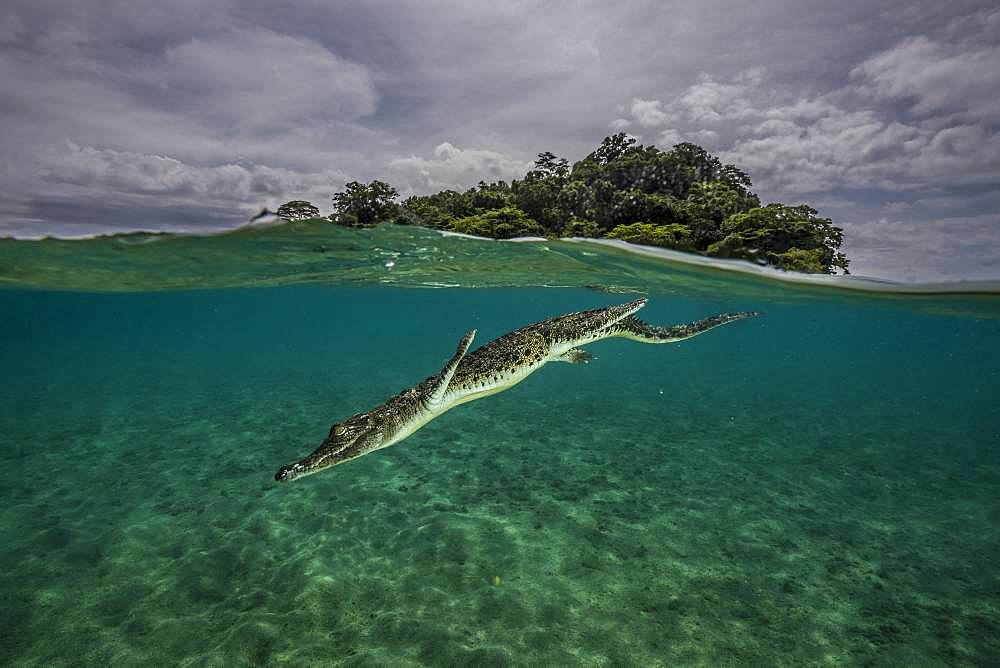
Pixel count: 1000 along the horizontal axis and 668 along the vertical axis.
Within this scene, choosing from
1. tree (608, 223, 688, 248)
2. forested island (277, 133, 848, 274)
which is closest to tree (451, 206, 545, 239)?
forested island (277, 133, 848, 274)

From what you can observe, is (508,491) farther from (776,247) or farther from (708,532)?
(776,247)

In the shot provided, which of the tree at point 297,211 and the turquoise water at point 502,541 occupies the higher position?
the tree at point 297,211

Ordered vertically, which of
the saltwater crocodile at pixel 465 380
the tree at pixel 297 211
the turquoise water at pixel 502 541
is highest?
the tree at pixel 297 211

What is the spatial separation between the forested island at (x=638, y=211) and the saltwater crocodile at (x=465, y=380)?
11.6m

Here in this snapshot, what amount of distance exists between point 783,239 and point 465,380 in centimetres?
1700

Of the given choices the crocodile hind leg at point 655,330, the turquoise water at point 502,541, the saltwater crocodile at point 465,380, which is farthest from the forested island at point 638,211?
the saltwater crocodile at point 465,380

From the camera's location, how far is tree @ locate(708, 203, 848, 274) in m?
16.4

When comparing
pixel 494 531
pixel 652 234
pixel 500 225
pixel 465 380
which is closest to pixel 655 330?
pixel 494 531

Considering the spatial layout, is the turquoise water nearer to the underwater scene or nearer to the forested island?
the underwater scene

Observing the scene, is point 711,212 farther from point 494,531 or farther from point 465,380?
point 465,380

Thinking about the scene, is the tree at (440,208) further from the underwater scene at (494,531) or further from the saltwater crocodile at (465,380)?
the saltwater crocodile at (465,380)

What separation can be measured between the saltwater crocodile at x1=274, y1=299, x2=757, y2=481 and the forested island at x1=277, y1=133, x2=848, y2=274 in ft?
38.2

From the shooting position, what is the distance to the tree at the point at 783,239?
53.7 feet

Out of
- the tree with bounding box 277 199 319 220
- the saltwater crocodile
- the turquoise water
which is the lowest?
the turquoise water
